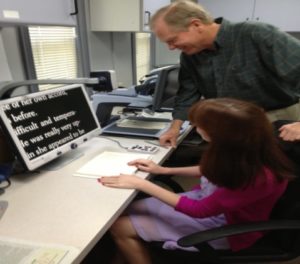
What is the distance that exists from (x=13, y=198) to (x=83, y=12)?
1.66 m

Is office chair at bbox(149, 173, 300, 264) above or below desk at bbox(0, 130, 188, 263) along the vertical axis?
below

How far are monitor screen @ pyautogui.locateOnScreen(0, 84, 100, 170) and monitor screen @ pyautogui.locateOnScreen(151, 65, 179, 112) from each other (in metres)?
0.49

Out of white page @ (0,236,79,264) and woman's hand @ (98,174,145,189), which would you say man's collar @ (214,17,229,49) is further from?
white page @ (0,236,79,264)

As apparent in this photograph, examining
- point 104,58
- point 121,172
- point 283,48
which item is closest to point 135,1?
point 104,58

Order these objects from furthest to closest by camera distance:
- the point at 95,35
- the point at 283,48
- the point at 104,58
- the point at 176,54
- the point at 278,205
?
1. the point at 176,54
2. the point at 104,58
3. the point at 95,35
4. the point at 283,48
5. the point at 278,205

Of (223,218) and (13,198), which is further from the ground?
(13,198)

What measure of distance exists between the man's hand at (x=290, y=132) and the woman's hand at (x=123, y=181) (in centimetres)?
55

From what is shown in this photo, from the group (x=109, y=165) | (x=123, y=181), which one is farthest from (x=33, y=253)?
(x=109, y=165)

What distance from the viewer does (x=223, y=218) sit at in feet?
3.90

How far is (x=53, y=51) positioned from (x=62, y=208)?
4.80 feet

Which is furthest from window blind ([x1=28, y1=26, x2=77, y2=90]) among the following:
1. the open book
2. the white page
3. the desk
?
the white page

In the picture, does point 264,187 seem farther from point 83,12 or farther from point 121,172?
point 83,12

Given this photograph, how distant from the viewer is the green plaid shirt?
145cm

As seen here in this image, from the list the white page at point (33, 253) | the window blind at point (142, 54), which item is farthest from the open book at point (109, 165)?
the window blind at point (142, 54)
